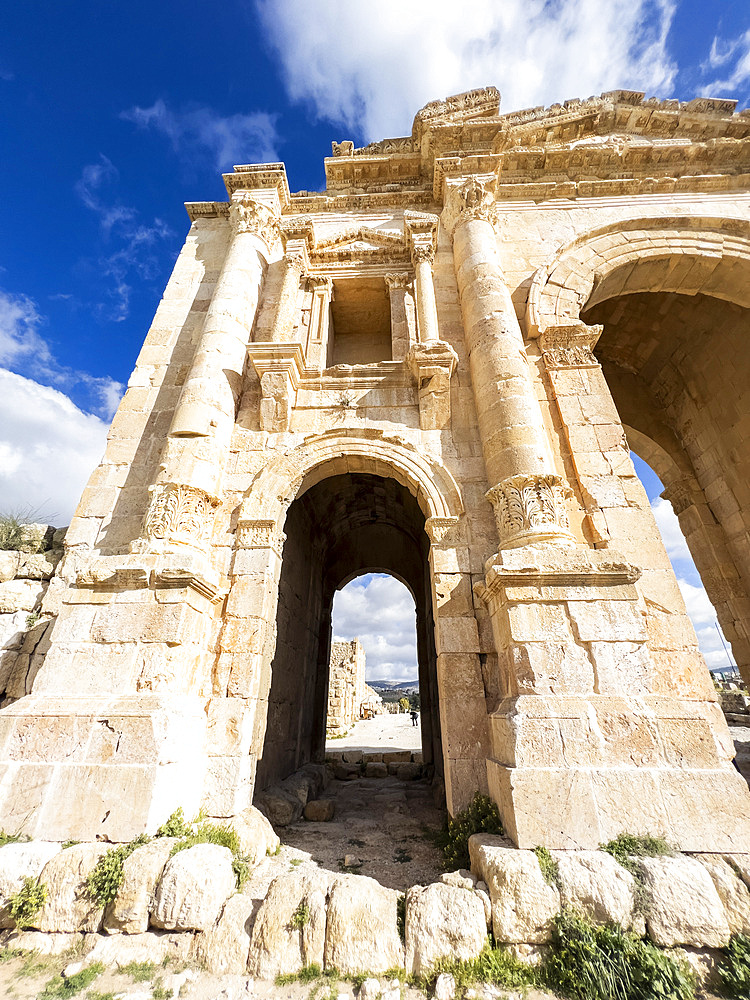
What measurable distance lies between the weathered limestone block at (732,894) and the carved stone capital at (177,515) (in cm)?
535

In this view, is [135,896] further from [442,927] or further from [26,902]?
[442,927]

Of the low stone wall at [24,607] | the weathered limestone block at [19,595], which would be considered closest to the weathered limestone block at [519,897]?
the low stone wall at [24,607]

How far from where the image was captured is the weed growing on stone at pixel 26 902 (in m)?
2.94

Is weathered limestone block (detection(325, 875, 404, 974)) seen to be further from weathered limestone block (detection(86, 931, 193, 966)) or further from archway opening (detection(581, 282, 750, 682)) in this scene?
archway opening (detection(581, 282, 750, 682))

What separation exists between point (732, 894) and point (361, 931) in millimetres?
2463

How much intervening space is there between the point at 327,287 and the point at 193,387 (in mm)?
3825

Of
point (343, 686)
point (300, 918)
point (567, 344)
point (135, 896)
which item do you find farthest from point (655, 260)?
point (343, 686)

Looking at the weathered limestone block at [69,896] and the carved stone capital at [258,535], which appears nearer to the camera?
the weathered limestone block at [69,896]

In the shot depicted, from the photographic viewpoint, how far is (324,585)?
35.6 ft

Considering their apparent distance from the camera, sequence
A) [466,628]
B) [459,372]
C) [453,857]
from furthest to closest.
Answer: [459,372], [466,628], [453,857]

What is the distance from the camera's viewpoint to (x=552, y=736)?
3.59 metres

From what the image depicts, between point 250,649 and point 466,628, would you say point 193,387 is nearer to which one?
point 250,649

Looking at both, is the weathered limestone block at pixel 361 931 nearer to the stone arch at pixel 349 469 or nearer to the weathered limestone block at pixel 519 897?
the weathered limestone block at pixel 519 897

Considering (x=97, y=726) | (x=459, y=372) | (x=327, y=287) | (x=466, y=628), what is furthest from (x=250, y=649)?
(x=327, y=287)
